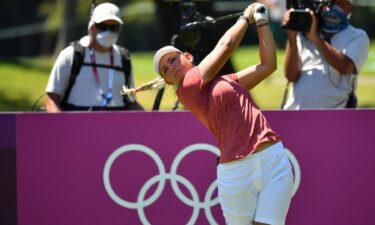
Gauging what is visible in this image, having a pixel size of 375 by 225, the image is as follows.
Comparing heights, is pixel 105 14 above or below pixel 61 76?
above

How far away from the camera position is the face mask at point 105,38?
7.24m

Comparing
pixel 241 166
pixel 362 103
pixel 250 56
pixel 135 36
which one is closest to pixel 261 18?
pixel 241 166

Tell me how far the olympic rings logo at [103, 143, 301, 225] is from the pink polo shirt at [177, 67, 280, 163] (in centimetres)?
105

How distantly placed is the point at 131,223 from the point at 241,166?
4.66 feet

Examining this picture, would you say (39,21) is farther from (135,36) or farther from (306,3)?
(306,3)

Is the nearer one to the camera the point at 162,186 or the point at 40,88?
the point at 162,186

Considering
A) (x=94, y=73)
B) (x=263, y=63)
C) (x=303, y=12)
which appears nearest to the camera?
(x=263, y=63)

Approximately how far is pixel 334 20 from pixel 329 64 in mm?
407

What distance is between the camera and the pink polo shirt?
5.13m

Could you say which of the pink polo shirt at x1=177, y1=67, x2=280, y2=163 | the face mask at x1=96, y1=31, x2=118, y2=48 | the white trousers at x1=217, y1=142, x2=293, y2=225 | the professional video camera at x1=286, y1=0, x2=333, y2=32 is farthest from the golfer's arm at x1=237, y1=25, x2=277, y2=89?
the face mask at x1=96, y1=31, x2=118, y2=48

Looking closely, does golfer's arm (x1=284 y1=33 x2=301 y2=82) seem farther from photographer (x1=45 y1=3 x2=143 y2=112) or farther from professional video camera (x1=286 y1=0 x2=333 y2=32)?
photographer (x1=45 y1=3 x2=143 y2=112)

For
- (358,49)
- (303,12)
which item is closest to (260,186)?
(303,12)

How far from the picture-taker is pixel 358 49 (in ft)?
23.1

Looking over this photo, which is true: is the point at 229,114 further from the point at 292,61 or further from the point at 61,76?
the point at 61,76
